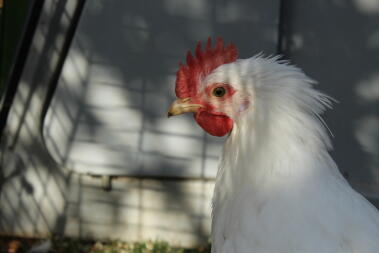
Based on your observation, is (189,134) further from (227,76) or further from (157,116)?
(227,76)

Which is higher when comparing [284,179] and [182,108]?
Result: [182,108]

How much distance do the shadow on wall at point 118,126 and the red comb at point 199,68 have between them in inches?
44.1

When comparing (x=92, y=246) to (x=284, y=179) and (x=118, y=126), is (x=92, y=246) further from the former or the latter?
(x=284, y=179)

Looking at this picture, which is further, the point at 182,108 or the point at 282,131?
the point at 182,108

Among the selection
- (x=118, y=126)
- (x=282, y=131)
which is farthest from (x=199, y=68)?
(x=118, y=126)

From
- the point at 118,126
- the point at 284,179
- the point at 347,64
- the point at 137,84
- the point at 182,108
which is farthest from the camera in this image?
the point at 118,126

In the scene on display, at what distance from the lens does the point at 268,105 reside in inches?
81.0

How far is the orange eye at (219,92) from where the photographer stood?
2.15 m

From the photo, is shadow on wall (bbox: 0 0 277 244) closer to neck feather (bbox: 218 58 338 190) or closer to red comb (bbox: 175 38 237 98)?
red comb (bbox: 175 38 237 98)

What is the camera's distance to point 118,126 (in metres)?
3.70

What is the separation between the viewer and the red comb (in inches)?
90.6

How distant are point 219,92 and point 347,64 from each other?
1492 mm

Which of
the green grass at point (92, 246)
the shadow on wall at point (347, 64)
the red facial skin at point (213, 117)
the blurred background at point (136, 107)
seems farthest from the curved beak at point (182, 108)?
the green grass at point (92, 246)

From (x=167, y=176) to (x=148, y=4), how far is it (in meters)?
1.11
